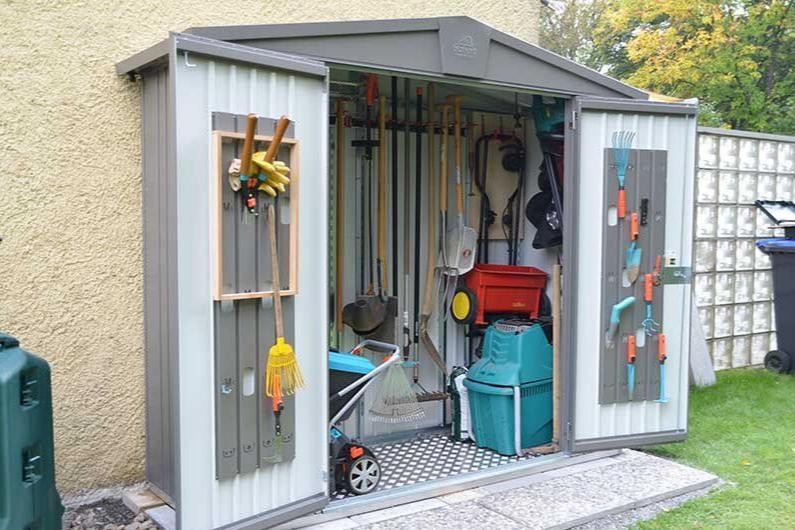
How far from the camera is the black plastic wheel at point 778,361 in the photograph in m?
5.89

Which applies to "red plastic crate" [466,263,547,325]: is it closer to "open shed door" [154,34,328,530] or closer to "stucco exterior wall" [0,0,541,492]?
"open shed door" [154,34,328,530]

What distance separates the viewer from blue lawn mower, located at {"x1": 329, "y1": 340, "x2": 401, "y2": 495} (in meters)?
3.33

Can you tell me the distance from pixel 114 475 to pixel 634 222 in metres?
2.95

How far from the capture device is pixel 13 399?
77.7 inches

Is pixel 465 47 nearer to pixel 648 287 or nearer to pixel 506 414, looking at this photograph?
pixel 648 287

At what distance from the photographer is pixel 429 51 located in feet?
11.1

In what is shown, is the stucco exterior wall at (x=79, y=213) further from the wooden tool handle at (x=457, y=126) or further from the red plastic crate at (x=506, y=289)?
the red plastic crate at (x=506, y=289)

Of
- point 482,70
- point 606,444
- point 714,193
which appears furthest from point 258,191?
point 714,193

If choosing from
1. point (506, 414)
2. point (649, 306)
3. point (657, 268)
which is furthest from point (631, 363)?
point (506, 414)

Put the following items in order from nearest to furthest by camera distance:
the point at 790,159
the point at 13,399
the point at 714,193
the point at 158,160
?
the point at 13,399
the point at 158,160
the point at 714,193
the point at 790,159


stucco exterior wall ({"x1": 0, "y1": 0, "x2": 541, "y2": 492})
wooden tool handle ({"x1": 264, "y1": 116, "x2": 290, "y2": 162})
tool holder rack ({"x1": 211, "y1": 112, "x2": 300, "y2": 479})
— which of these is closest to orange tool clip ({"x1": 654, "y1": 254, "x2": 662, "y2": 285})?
tool holder rack ({"x1": 211, "y1": 112, "x2": 300, "y2": 479})

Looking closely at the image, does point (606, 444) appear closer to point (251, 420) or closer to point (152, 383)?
point (251, 420)

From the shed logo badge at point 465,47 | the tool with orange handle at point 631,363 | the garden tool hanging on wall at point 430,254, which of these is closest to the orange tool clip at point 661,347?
the tool with orange handle at point 631,363

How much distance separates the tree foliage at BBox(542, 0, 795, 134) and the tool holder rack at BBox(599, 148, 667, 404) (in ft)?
28.7
